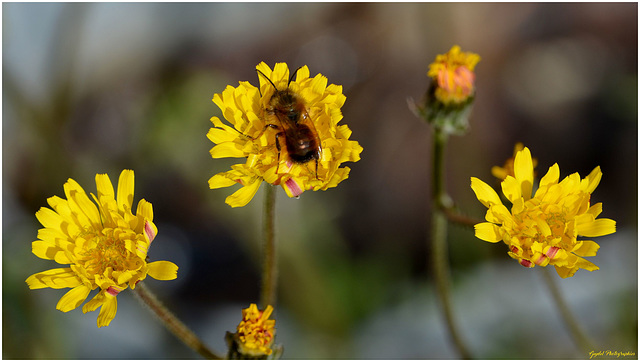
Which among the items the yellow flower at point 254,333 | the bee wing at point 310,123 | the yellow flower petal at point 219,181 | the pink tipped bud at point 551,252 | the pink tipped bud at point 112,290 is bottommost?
the yellow flower at point 254,333

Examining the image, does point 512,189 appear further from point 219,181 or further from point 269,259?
point 219,181

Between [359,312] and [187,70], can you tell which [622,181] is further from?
[187,70]

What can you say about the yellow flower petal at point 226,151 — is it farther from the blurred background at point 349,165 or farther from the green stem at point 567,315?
the green stem at point 567,315

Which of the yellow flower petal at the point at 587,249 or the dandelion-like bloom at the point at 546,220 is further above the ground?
the dandelion-like bloom at the point at 546,220

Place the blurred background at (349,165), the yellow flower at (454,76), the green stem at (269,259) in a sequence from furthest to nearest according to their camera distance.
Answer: the blurred background at (349,165) < the yellow flower at (454,76) < the green stem at (269,259)

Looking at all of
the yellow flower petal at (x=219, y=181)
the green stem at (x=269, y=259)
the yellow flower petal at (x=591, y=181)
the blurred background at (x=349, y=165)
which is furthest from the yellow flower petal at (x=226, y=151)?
the blurred background at (x=349, y=165)

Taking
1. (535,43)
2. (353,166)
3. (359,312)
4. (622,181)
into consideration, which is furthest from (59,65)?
(622,181)

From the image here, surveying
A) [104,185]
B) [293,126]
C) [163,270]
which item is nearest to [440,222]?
[293,126]
